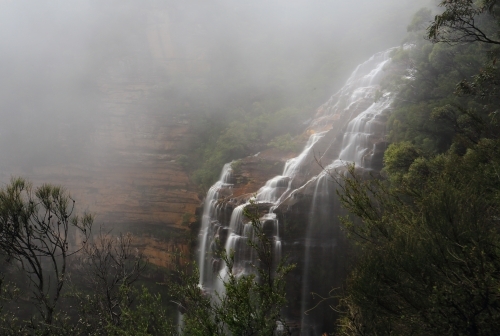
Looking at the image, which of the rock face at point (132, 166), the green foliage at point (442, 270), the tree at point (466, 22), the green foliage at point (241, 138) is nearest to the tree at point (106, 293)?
the green foliage at point (442, 270)

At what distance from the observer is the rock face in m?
32.2

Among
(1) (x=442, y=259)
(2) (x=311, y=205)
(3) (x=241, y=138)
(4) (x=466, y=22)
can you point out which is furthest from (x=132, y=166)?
(1) (x=442, y=259)

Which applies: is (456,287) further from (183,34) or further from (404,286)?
(183,34)

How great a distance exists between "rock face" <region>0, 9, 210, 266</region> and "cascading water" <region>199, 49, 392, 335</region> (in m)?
7.34

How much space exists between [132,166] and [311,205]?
76.5ft

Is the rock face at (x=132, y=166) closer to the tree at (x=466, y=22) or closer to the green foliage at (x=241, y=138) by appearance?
the green foliage at (x=241, y=138)

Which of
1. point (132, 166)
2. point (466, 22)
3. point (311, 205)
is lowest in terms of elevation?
point (311, 205)

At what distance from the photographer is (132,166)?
35.2m

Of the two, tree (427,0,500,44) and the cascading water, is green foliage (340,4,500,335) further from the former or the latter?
the cascading water

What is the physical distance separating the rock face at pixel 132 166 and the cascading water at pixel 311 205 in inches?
289

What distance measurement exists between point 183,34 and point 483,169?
1855 inches

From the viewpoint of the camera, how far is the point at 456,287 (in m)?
5.35

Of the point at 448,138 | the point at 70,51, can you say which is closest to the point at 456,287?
the point at 448,138

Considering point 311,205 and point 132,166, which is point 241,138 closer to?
point 132,166
